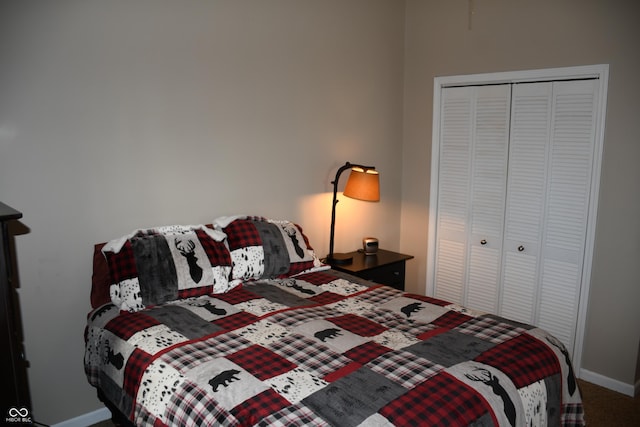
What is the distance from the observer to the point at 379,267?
3504mm

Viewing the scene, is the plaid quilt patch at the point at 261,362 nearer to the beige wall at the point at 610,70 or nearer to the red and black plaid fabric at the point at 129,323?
the red and black plaid fabric at the point at 129,323

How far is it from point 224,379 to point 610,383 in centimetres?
263

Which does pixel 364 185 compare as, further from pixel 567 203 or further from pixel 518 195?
pixel 567 203

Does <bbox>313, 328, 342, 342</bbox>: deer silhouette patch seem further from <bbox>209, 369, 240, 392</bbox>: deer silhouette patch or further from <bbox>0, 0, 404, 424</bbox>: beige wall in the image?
<bbox>0, 0, 404, 424</bbox>: beige wall

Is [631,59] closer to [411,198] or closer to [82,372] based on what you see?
[411,198]

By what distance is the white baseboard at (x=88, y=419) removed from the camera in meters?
2.63

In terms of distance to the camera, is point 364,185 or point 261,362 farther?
point 364,185

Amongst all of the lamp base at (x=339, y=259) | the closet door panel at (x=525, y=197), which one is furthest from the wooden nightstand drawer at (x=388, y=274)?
the closet door panel at (x=525, y=197)

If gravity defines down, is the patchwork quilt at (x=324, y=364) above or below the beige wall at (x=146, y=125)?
below

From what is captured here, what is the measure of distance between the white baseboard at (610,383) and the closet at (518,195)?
17 cm

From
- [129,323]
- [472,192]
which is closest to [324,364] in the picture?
[129,323]

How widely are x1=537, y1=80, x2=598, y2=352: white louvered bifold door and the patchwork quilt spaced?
50.3 inches

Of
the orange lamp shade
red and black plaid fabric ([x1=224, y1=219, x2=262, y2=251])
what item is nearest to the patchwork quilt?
red and black plaid fabric ([x1=224, y1=219, x2=262, y2=251])

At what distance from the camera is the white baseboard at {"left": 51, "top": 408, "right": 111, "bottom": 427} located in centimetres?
263
